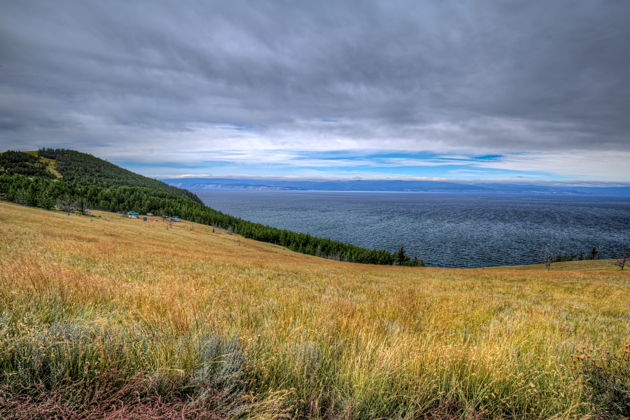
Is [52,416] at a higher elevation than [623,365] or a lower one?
higher

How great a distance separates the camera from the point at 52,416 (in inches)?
64.9

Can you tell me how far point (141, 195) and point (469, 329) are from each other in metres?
164

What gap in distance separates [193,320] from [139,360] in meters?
0.98

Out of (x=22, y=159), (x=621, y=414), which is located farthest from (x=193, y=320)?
(x=22, y=159)

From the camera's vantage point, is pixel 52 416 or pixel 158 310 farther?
pixel 158 310

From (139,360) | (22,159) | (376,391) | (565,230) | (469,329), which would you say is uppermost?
(22,159)

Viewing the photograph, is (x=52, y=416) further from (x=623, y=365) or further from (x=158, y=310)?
(x=623, y=365)

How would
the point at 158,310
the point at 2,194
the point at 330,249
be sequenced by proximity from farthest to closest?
1. the point at 330,249
2. the point at 2,194
3. the point at 158,310

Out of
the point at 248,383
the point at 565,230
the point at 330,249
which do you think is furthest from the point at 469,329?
the point at 565,230

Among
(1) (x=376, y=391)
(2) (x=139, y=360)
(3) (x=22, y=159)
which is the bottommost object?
(1) (x=376, y=391)

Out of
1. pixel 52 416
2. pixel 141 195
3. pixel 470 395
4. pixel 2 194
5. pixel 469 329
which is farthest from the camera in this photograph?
pixel 141 195

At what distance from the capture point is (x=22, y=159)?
170125mm

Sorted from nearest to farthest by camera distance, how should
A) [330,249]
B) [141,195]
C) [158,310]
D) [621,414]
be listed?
[621,414] → [158,310] → [330,249] → [141,195]

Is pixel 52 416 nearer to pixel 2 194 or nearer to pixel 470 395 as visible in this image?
pixel 470 395
